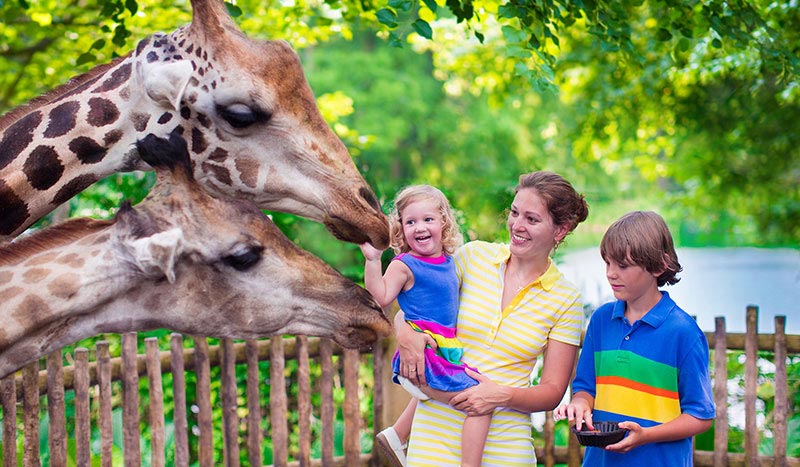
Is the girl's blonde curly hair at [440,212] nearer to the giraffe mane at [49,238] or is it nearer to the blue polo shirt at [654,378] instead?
the blue polo shirt at [654,378]

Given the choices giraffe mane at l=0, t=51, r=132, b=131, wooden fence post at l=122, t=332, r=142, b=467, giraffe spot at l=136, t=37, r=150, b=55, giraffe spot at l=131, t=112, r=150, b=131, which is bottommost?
wooden fence post at l=122, t=332, r=142, b=467

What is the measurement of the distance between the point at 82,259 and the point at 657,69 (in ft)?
25.8

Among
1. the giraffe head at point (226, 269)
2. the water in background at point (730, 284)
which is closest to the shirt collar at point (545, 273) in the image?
the giraffe head at point (226, 269)

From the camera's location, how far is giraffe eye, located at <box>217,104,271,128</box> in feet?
7.84

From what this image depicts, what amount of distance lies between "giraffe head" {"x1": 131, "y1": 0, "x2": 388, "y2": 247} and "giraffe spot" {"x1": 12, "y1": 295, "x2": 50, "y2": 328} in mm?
744

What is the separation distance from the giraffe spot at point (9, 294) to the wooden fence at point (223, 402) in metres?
2.37

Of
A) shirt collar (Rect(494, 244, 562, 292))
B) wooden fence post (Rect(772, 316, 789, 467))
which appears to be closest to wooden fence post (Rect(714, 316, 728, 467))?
wooden fence post (Rect(772, 316, 789, 467))

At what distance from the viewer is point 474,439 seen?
2709 millimetres

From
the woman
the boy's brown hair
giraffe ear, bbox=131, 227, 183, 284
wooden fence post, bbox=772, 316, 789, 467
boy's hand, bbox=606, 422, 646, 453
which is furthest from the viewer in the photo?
wooden fence post, bbox=772, 316, 789, 467

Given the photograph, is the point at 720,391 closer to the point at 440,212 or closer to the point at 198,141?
the point at 440,212

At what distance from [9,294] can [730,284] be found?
535 inches

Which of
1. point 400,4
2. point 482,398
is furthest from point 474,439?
point 400,4

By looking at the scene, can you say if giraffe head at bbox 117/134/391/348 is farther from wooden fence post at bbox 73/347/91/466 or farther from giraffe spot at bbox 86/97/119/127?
wooden fence post at bbox 73/347/91/466

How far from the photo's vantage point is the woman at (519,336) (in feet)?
9.05
